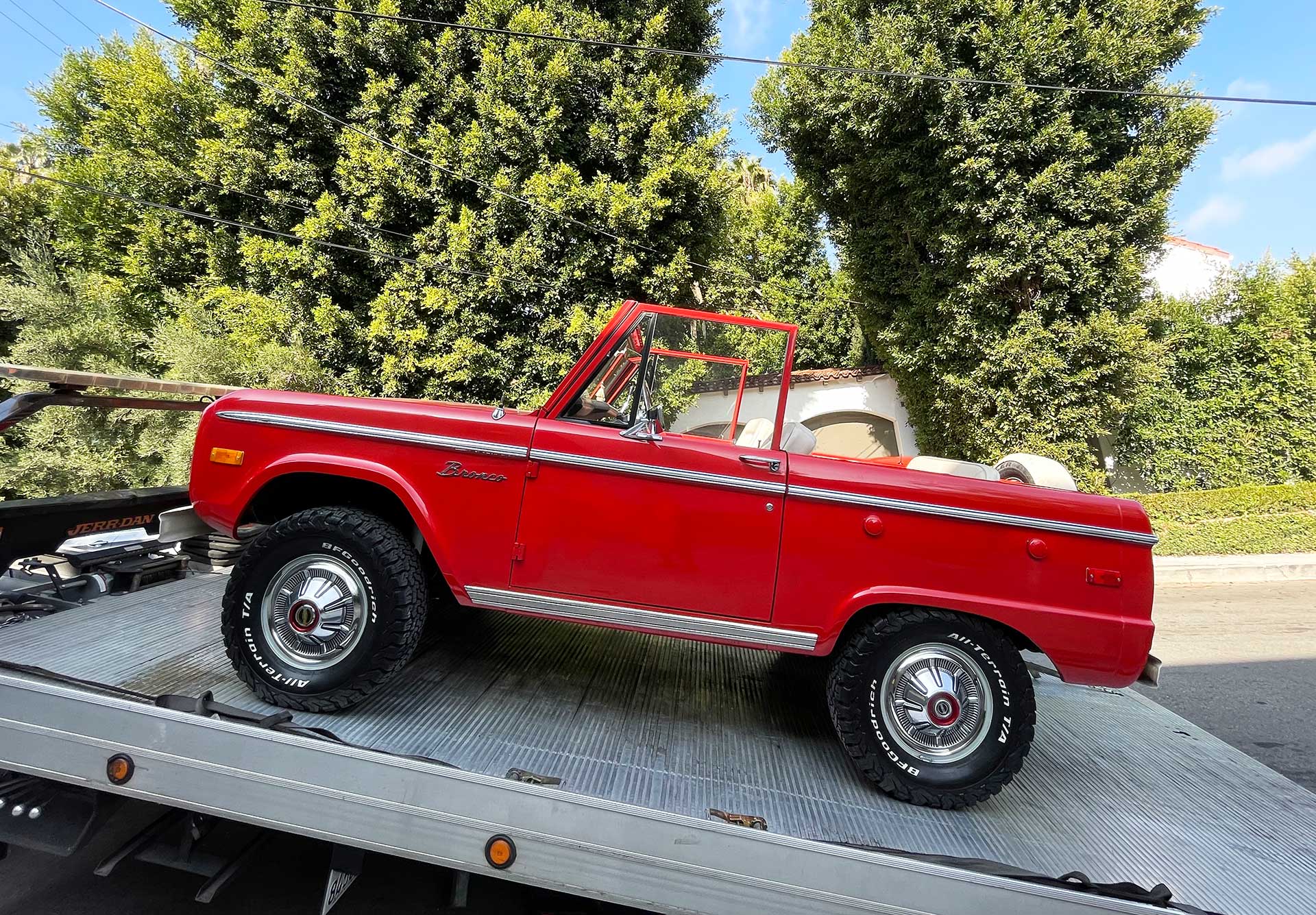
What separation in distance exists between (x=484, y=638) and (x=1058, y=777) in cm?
259

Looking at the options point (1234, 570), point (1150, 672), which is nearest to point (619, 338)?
point (1150, 672)

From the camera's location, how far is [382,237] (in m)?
12.3

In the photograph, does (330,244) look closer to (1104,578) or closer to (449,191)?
(449,191)

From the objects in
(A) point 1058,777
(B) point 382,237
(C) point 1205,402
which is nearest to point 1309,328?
(C) point 1205,402

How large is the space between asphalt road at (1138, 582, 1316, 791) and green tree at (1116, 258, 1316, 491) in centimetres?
391

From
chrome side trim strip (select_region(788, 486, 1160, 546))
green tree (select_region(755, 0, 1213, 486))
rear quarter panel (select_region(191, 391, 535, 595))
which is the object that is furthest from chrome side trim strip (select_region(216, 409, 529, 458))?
green tree (select_region(755, 0, 1213, 486))

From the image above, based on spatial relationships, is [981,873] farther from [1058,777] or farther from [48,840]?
[48,840]

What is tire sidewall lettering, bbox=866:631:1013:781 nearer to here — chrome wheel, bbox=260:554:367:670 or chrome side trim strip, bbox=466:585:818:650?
chrome side trim strip, bbox=466:585:818:650

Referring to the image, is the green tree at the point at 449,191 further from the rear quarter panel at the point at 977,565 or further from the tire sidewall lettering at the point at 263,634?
the rear quarter panel at the point at 977,565

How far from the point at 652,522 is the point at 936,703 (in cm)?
126

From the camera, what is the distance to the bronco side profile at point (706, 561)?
→ 2.42 m

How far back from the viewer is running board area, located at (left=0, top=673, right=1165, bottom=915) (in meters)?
1.73

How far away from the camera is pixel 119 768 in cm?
194

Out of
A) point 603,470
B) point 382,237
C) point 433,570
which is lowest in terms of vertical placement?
point 433,570
